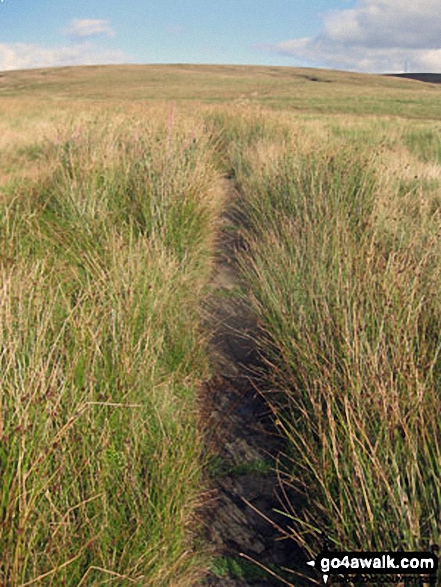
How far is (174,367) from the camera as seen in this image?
2.70 meters

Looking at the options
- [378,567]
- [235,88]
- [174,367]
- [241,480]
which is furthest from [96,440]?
[235,88]

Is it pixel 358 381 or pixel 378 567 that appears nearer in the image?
pixel 378 567

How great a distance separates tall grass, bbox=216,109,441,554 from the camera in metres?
1.48

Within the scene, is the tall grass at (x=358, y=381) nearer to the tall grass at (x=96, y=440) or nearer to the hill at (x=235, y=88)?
the tall grass at (x=96, y=440)

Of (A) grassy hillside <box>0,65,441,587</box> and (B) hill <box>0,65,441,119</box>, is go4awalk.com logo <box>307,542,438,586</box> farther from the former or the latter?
(B) hill <box>0,65,441,119</box>

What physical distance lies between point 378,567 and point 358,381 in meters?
0.62

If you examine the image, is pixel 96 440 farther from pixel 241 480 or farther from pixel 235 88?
pixel 235 88

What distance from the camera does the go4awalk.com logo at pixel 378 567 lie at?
4.31ft

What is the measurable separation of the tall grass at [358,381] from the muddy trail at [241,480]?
91 millimetres

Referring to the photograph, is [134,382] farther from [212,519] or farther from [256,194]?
[256,194]

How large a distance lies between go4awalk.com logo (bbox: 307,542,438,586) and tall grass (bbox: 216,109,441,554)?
3 cm

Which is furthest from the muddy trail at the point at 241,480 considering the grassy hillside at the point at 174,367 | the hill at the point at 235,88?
the hill at the point at 235,88

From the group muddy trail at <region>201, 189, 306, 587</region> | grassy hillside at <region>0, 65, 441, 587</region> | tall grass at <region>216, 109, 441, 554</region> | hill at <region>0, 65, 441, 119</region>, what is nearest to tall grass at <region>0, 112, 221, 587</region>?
grassy hillside at <region>0, 65, 441, 587</region>

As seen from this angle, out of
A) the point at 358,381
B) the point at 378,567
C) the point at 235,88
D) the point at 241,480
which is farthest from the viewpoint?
the point at 235,88
